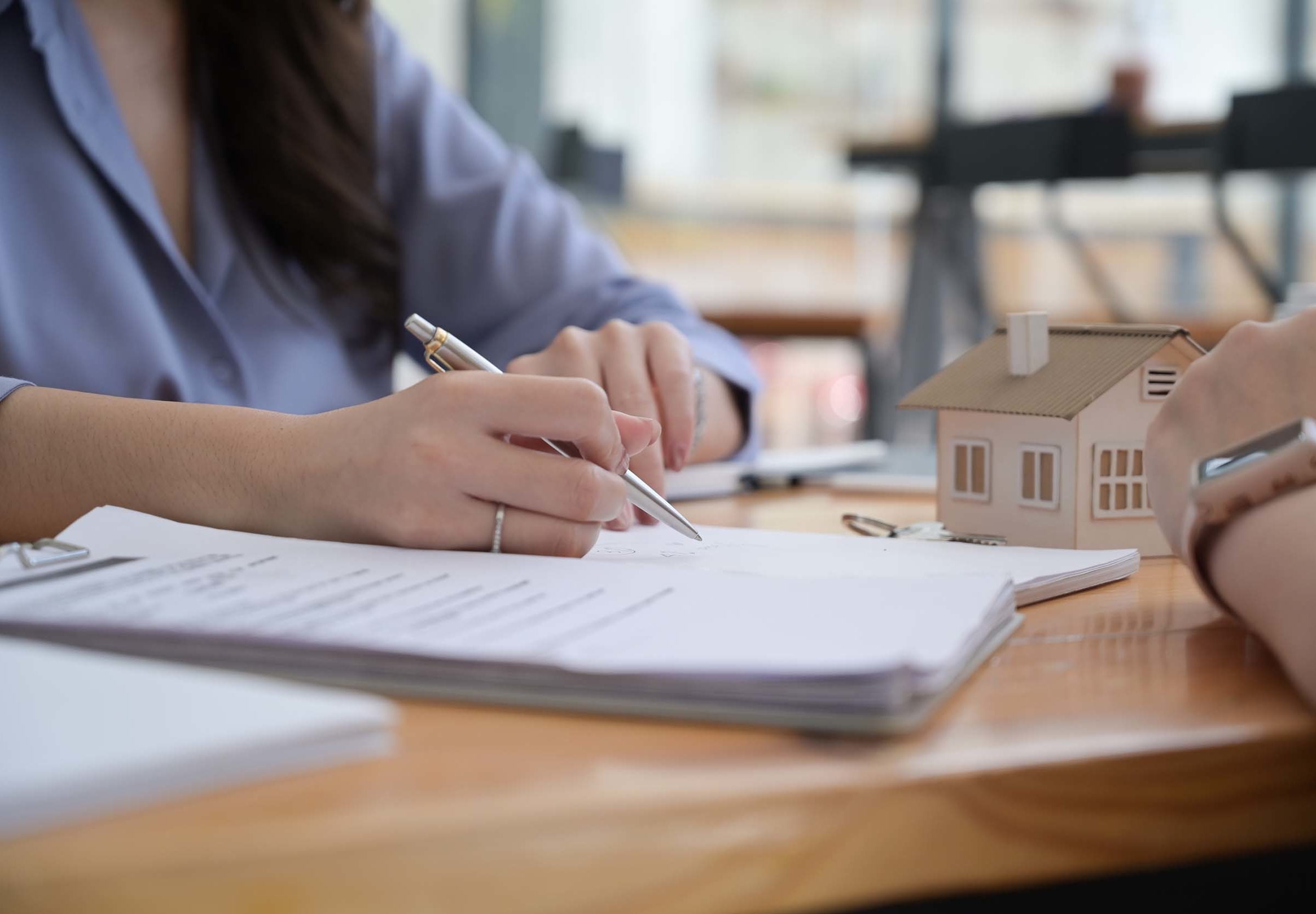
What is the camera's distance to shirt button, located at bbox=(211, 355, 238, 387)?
1007 millimetres

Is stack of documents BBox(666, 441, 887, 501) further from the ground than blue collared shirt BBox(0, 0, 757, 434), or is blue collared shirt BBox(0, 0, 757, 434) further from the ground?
blue collared shirt BBox(0, 0, 757, 434)

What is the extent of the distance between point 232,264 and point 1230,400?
87 cm

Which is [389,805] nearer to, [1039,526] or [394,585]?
[394,585]

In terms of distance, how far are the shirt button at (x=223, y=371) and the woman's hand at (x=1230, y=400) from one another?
0.77m

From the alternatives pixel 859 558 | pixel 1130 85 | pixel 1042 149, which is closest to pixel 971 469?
pixel 859 558

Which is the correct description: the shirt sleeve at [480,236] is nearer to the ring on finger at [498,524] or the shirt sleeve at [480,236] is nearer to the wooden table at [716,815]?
the ring on finger at [498,524]

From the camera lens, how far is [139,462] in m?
0.60

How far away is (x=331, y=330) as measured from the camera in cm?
113

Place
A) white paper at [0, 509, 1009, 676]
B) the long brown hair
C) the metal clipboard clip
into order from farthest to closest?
the long brown hair
the metal clipboard clip
white paper at [0, 509, 1009, 676]

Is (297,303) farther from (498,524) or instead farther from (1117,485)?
(1117,485)

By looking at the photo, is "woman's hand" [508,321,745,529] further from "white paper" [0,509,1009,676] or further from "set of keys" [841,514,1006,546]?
"white paper" [0,509,1009,676]

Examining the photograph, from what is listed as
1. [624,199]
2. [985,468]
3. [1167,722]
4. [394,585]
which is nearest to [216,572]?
[394,585]

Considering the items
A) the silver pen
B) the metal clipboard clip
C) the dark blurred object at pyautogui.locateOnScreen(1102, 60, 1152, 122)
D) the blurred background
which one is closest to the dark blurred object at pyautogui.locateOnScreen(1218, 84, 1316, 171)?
the dark blurred object at pyautogui.locateOnScreen(1102, 60, 1152, 122)

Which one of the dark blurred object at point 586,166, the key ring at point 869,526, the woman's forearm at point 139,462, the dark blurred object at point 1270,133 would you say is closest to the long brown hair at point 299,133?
the woman's forearm at point 139,462
